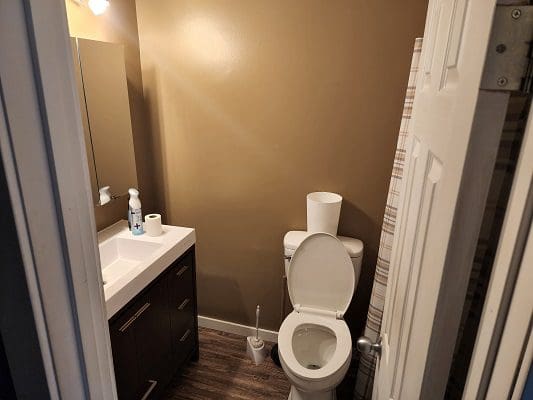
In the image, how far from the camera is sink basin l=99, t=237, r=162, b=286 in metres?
1.83

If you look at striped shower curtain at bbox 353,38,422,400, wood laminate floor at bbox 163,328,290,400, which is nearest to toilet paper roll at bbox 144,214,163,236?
wood laminate floor at bbox 163,328,290,400

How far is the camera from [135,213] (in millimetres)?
1934

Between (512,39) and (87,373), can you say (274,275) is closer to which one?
(87,373)

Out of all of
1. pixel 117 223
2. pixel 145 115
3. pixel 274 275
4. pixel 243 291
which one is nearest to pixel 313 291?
pixel 274 275

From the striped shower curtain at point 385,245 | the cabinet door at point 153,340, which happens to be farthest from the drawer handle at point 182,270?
the striped shower curtain at point 385,245

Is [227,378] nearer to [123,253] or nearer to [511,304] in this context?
[123,253]

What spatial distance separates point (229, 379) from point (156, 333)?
695mm

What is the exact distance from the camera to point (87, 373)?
62 centimetres

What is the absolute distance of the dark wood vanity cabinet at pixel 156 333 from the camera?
1.50 meters

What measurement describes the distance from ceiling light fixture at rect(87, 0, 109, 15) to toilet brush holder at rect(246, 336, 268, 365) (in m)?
2.11

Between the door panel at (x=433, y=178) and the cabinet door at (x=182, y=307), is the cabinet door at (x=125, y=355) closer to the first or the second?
the cabinet door at (x=182, y=307)

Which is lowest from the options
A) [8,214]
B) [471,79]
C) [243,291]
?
[243,291]

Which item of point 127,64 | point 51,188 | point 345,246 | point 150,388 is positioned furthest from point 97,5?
point 150,388

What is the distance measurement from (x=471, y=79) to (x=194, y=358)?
7.57 feet
